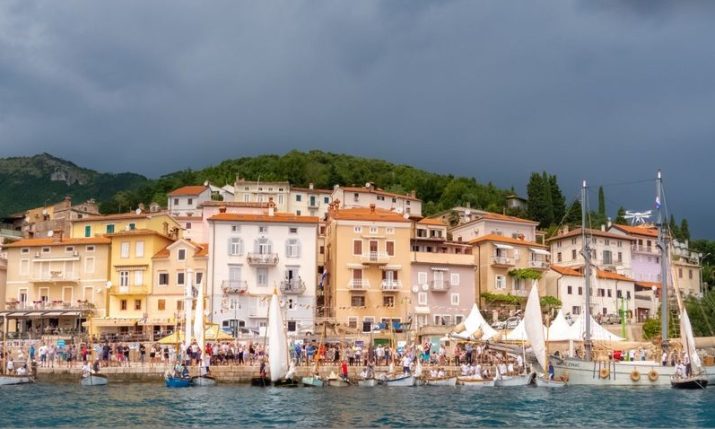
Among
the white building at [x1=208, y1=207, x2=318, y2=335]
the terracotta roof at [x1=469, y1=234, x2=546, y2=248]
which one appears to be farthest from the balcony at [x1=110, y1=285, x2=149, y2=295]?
the terracotta roof at [x1=469, y1=234, x2=546, y2=248]

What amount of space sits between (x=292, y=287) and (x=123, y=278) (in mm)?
14269

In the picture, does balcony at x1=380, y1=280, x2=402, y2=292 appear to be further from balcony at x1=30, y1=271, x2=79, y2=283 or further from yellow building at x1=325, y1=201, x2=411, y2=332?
balcony at x1=30, y1=271, x2=79, y2=283

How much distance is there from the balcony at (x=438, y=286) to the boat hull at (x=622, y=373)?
23.2 m

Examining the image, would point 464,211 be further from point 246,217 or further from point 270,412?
point 270,412

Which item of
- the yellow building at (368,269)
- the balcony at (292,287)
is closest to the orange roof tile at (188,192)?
the yellow building at (368,269)

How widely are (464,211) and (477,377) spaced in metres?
52.2

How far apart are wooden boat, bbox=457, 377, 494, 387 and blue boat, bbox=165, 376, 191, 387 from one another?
15438 millimetres

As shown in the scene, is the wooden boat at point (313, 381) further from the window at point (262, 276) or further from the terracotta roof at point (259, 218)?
the terracotta roof at point (259, 218)

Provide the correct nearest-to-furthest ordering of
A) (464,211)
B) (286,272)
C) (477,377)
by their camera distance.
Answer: (477,377) < (286,272) < (464,211)

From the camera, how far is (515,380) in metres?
52.3

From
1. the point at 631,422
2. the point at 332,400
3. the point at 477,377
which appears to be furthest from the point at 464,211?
the point at 631,422

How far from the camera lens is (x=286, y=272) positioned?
7269 cm

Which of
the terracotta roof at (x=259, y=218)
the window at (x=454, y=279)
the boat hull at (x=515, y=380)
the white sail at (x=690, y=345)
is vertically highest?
the terracotta roof at (x=259, y=218)

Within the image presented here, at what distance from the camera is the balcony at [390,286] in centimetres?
7369
